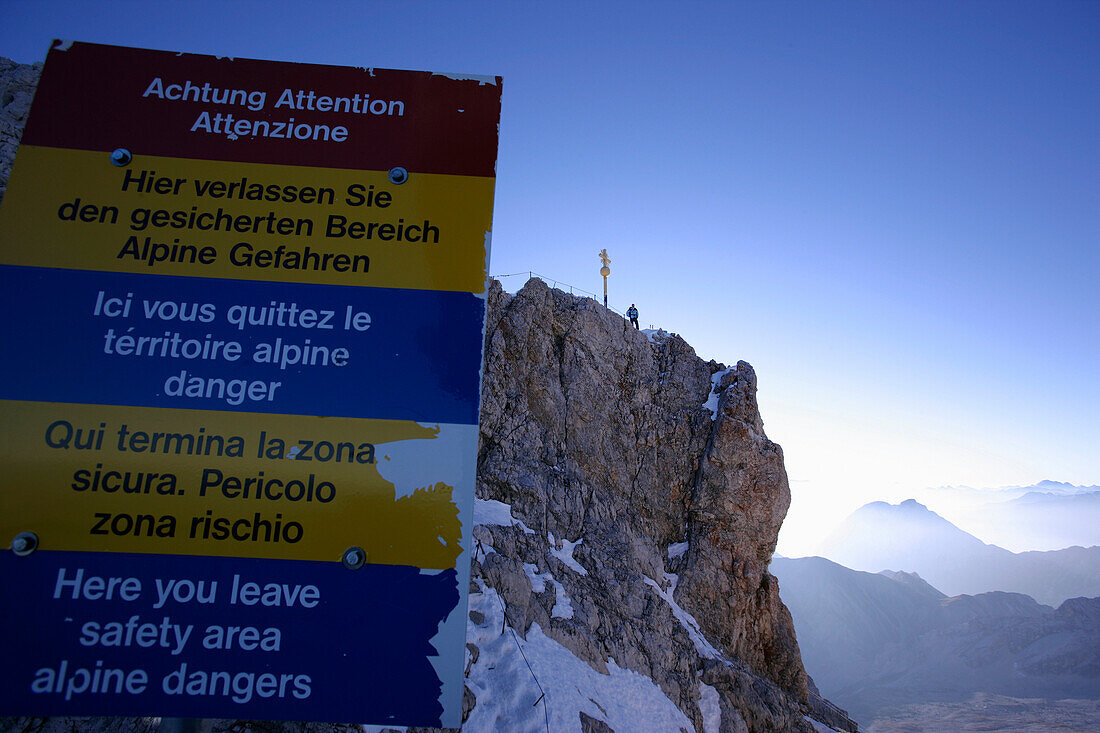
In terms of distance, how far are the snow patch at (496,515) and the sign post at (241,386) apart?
18.0 m

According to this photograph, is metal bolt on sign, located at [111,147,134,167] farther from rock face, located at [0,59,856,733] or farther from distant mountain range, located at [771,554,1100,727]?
distant mountain range, located at [771,554,1100,727]

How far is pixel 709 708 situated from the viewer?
63.2ft

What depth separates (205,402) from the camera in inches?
114

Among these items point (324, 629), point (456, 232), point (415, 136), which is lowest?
point (324, 629)

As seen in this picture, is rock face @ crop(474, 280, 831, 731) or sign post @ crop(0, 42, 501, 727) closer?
sign post @ crop(0, 42, 501, 727)

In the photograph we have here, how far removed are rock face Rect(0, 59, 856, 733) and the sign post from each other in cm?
1408

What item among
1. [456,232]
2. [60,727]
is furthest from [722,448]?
[456,232]

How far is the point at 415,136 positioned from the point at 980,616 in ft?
612

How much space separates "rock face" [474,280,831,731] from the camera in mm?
20016

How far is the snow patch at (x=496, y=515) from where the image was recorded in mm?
20531

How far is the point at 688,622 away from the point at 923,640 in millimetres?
160998

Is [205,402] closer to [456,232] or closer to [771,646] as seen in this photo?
[456,232]

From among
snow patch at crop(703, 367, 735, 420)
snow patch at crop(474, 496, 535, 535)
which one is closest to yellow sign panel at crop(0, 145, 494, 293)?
snow patch at crop(474, 496, 535, 535)

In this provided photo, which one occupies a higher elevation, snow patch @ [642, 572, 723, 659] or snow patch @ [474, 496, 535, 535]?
snow patch @ [474, 496, 535, 535]
